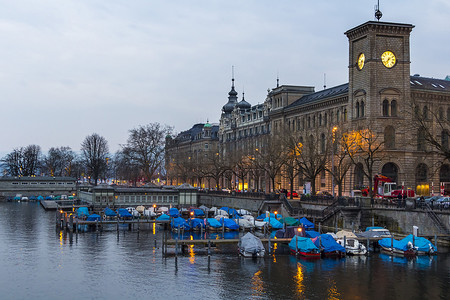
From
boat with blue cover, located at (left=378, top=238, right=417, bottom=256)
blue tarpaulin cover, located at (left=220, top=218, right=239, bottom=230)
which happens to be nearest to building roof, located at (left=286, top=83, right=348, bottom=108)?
blue tarpaulin cover, located at (left=220, top=218, right=239, bottom=230)

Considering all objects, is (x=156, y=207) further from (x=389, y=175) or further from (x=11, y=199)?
(x=11, y=199)

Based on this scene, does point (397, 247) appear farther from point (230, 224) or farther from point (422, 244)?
point (230, 224)

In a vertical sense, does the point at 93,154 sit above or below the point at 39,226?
above

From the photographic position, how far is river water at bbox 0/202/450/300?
39188 mm

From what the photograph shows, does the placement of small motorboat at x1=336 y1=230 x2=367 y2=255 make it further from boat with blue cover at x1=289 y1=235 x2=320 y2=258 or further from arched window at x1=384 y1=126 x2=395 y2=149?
arched window at x1=384 y1=126 x2=395 y2=149

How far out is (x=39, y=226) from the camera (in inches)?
3130

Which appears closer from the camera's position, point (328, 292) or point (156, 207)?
point (328, 292)

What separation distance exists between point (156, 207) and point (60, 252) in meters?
44.5

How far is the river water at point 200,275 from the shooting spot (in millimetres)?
39188

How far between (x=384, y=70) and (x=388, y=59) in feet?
6.68

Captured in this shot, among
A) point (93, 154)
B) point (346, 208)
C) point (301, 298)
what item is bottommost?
point (301, 298)

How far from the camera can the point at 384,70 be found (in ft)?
292

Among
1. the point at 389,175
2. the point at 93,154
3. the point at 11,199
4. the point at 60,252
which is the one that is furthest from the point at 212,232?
the point at 93,154

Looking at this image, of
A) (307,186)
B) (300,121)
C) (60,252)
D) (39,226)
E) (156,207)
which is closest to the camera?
(60,252)
